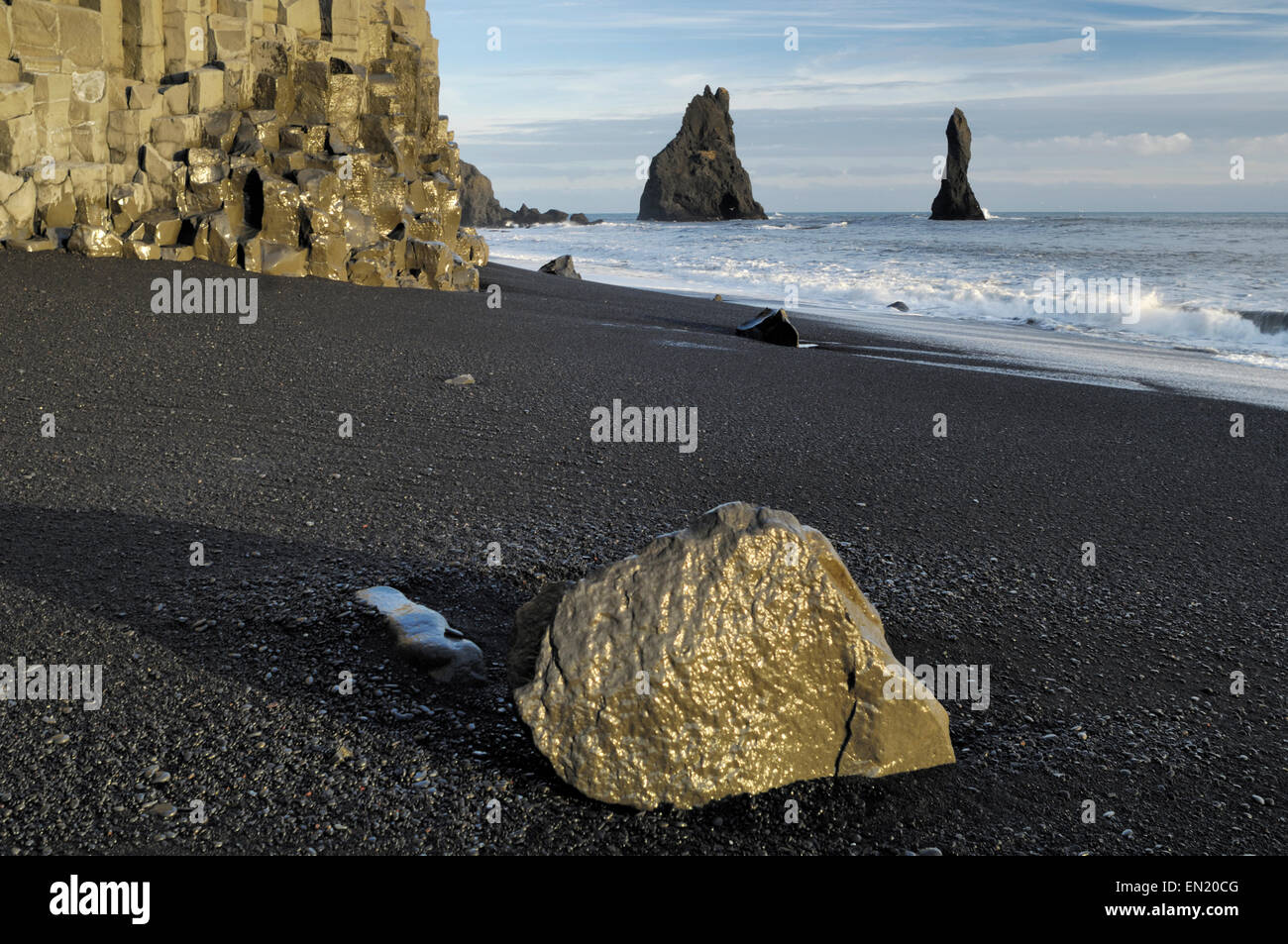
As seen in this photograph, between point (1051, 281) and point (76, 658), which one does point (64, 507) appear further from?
point (1051, 281)

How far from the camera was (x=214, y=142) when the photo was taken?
509 inches

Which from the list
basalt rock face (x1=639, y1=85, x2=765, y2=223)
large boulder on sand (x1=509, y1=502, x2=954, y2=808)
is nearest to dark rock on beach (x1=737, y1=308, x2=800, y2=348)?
large boulder on sand (x1=509, y1=502, x2=954, y2=808)

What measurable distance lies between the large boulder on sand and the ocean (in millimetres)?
13039

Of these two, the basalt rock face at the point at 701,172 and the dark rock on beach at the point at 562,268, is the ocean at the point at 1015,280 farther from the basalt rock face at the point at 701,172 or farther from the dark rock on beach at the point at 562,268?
the basalt rock face at the point at 701,172

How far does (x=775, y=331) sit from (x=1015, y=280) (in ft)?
50.0

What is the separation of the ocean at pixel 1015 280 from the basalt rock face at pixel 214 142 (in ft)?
25.0

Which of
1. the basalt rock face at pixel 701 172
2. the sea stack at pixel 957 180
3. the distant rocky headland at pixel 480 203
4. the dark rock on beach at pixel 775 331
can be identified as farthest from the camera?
the basalt rock face at pixel 701 172

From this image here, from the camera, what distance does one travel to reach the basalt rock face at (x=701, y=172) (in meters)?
105

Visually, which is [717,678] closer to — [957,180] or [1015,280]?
[1015,280]

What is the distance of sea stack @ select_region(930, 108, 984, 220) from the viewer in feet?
282

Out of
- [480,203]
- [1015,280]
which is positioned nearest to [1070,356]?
[1015,280]

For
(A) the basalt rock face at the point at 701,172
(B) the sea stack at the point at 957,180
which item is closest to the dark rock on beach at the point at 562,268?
(B) the sea stack at the point at 957,180
